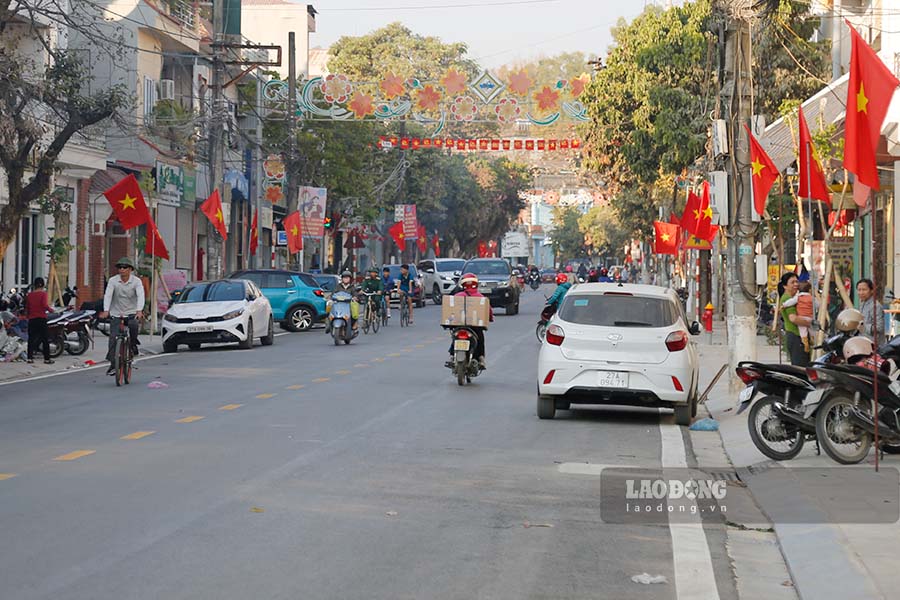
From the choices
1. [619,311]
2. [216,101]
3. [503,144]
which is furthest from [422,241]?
[619,311]

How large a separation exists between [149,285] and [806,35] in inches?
727

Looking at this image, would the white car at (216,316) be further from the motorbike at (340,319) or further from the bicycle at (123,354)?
the bicycle at (123,354)

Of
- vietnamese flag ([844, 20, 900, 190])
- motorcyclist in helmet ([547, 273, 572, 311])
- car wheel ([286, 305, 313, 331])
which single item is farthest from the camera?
car wheel ([286, 305, 313, 331])

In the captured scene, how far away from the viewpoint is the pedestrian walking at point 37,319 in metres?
24.9

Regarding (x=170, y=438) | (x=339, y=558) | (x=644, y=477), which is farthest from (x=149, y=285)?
(x=339, y=558)

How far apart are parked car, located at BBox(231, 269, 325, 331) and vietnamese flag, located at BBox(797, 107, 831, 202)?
19.2 m

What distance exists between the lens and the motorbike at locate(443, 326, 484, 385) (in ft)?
69.5

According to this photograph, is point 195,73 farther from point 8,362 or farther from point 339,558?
point 339,558

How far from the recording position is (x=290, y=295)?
129 feet

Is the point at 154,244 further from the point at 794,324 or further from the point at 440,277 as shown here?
the point at 440,277

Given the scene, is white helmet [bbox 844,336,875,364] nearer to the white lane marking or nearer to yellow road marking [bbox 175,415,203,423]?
the white lane marking

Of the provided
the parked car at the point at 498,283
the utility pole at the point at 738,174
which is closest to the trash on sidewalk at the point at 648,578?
the utility pole at the point at 738,174

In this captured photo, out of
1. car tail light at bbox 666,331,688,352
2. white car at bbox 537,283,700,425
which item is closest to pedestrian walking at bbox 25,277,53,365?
white car at bbox 537,283,700,425

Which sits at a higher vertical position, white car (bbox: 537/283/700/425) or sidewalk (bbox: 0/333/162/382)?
white car (bbox: 537/283/700/425)
